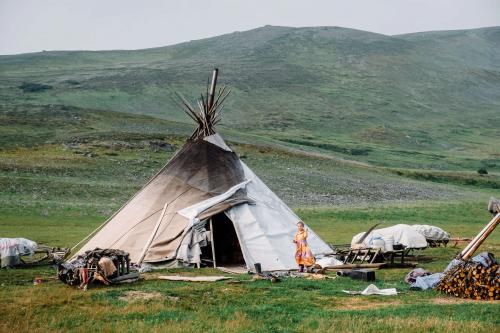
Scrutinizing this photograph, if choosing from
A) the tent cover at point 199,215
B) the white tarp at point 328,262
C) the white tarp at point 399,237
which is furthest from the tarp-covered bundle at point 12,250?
the white tarp at point 399,237

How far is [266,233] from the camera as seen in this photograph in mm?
20172

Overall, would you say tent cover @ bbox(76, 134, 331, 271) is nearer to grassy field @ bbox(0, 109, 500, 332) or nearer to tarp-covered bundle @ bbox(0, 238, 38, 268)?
grassy field @ bbox(0, 109, 500, 332)

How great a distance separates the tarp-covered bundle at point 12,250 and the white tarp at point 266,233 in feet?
20.0

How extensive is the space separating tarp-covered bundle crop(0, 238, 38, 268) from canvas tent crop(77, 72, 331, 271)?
5.33 feet

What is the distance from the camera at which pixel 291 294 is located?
1499 centimetres

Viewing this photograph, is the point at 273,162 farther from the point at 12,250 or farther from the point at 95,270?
the point at 95,270

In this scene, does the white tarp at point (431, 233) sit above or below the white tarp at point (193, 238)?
below

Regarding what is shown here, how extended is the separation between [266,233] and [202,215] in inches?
78.8

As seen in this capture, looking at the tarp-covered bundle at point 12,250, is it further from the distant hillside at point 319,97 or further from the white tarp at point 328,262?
the distant hillside at point 319,97

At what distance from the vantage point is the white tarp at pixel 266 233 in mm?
19516

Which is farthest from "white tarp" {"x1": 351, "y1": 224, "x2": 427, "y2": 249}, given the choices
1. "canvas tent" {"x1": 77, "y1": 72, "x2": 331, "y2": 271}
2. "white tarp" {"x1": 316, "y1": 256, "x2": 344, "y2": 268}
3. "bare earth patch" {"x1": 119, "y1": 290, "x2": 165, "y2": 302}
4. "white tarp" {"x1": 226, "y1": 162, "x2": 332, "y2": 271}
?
"bare earth patch" {"x1": 119, "y1": 290, "x2": 165, "y2": 302}

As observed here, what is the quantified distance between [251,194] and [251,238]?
2166mm

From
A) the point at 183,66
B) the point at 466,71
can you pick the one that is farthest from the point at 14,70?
the point at 466,71

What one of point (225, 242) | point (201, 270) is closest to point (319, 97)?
point (225, 242)
